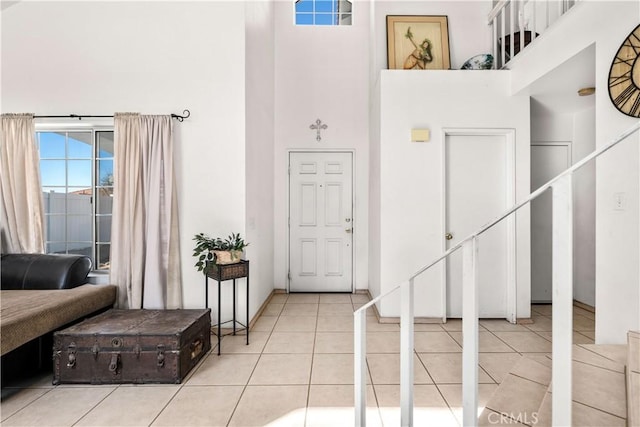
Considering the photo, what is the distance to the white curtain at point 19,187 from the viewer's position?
9.37ft

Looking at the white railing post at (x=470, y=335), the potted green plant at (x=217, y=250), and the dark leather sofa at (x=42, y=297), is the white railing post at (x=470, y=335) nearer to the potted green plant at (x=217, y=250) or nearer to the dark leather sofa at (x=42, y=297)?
the potted green plant at (x=217, y=250)

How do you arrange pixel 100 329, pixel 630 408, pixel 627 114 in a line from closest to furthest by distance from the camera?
pixel 630 408, pixel 627 114, pixel 100 329

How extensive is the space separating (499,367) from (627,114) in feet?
6.44

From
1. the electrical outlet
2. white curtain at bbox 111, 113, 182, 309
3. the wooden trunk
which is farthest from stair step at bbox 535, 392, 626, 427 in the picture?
white curtain at bbox 111, 113, 182, 309

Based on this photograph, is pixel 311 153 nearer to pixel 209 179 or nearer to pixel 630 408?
pixel 209 179

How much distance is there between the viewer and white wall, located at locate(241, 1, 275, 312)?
10.4 feet

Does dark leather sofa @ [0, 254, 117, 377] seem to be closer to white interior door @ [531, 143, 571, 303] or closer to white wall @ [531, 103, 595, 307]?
white interior door @ [531, 143, 571, 303]

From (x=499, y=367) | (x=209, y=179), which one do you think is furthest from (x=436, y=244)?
(x=209, y=179)

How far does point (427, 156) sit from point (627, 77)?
1545 millimetres

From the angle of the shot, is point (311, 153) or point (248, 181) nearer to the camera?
point (248, 181)

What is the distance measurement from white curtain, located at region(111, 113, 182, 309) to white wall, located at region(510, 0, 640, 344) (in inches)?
136

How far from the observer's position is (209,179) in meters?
2.99

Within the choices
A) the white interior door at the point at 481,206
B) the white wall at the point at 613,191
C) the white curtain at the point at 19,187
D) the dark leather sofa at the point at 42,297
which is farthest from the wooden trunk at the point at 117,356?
the white wall at the point at 613,191

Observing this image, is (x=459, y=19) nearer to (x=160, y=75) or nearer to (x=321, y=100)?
(x=321, y=100)
